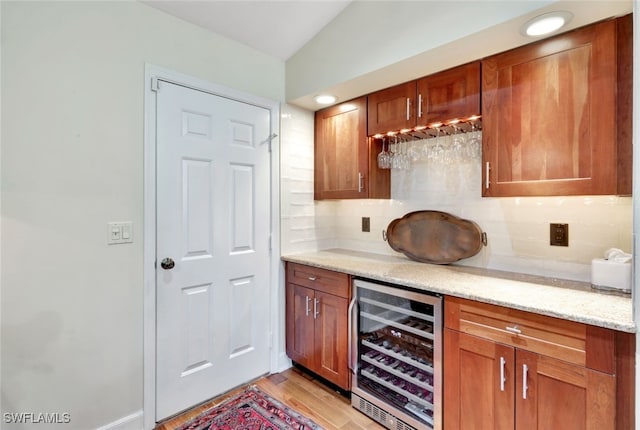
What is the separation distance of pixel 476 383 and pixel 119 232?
1.97 meters

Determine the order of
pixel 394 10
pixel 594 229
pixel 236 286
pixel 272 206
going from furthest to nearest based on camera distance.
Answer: pixel 272 206 < pixel 236 286 < pixel 394 10 < pixel 594 229

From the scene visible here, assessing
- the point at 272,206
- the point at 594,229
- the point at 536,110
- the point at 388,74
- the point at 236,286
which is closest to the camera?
the point at 536,110

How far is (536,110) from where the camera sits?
60.0 inches

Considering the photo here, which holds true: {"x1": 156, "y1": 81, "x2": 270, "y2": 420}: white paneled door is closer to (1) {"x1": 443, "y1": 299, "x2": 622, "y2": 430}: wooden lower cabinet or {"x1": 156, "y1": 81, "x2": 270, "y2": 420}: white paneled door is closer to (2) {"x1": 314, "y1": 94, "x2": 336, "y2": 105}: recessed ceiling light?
(2) {"x1": 314, "y1": 94, "x2": 336, "y2": 105}: recessed ceiling light

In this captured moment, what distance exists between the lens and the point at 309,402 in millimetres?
2102

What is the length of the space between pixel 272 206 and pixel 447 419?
1.70 metres

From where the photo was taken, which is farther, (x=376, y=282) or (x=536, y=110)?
(x=376, y=282)

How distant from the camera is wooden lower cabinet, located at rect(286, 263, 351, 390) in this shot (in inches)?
81.7

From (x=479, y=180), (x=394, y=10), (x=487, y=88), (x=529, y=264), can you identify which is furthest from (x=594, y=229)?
(x=394, y=10)

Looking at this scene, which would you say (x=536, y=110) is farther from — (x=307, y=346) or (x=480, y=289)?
(x=307, y=346)

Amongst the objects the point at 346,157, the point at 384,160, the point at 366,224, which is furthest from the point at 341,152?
the point at 366,224

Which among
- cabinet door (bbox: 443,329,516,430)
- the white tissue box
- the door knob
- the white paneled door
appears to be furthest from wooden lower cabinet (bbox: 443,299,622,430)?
the door knob

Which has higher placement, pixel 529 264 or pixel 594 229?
pixel 594 229

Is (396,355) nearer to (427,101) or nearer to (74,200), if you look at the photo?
(427,101)
